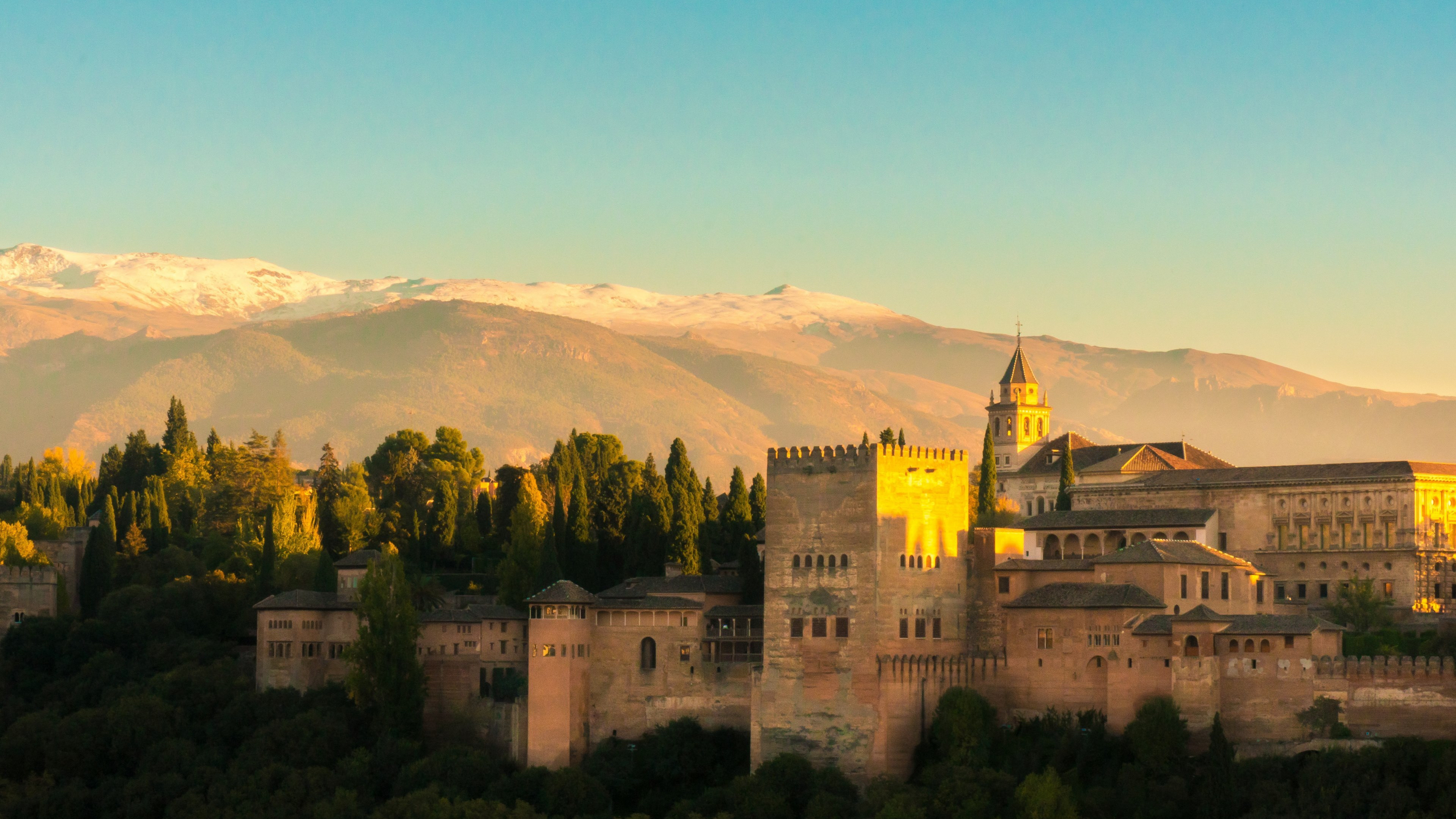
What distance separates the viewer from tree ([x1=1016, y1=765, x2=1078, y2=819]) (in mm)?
53562

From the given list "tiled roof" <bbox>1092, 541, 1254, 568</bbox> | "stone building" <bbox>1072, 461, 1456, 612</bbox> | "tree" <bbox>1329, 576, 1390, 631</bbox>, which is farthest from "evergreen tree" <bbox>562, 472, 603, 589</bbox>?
"tree" <bbox>1329, 576, 1390, 631</bbox>

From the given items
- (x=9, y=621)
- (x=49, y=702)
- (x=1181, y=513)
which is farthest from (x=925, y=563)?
(x=9, y=621)

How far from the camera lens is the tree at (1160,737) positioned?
179 feet

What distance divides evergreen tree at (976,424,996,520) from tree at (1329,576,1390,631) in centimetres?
1674

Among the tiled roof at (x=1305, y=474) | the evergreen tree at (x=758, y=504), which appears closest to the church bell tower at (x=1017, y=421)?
the evergreen tree at (x=758, y=504)

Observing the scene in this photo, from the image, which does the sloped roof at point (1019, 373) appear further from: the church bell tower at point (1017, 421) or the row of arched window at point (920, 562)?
the row of arched window at point (920, 562)

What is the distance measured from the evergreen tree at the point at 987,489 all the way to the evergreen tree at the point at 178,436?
138ft

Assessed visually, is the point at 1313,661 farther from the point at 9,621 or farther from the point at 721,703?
the point at 9,621

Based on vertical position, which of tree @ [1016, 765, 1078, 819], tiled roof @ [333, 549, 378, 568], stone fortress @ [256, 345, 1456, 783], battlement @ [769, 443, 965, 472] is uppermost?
battlement @ [769, 443, 965, 472]

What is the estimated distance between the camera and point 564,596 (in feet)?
214

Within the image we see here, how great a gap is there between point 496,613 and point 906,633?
50.3 feet

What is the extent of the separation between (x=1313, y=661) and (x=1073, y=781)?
7364 mm

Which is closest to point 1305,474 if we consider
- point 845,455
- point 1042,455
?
point 1042,455

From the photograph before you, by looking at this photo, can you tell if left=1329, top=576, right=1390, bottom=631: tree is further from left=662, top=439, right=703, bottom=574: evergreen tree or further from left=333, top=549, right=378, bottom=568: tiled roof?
left=333, top=549, right=378, bottom=568: tiled roof
